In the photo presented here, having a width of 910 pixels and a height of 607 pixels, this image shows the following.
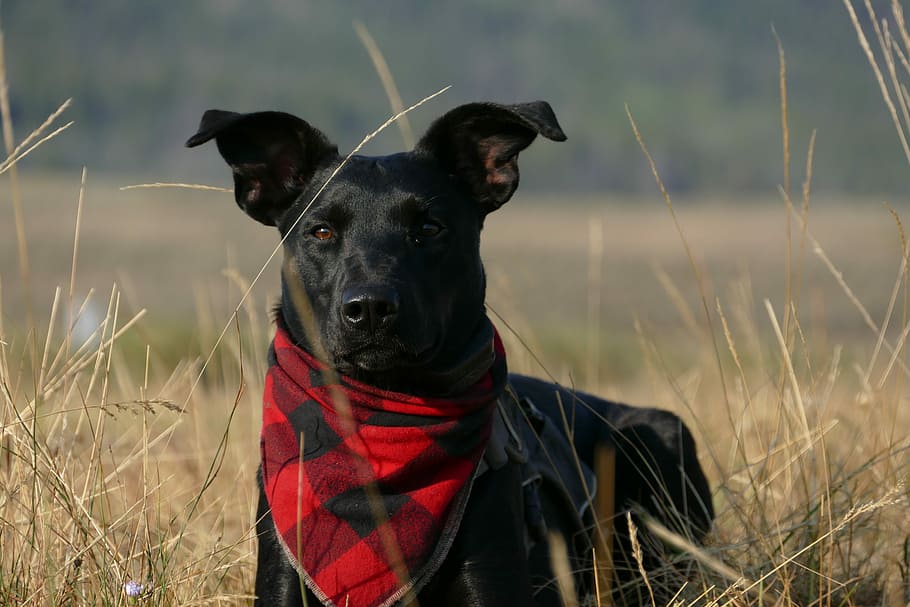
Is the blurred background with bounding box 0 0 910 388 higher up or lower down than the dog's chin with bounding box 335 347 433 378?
lower down

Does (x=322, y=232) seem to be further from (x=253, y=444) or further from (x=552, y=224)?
(x=552, y=224)

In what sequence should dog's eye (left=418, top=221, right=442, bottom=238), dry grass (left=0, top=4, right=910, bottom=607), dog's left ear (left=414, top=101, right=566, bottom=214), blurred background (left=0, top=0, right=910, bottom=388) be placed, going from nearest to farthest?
dry grass (left=0, top=4, right=910, bottom=607) → dog's eye (left=418, top=221, right=442, bottom=238) → dog's left ear (left=414, top=101, right=566, bottom=214) → blurred background (left=0, top=0, right=910, bottom=388)

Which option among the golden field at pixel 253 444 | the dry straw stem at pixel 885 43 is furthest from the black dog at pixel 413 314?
the dry straw stem at pixel 885 43

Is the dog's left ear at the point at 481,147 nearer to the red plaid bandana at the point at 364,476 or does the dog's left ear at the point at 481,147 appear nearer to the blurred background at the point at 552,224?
the red plaid bandana at the point at 364,476

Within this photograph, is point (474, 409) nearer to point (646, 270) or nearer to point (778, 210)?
point (646, 270)

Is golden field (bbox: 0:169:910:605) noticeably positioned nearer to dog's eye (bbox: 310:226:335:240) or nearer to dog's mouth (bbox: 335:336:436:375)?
dog's mouth (bbox: 335:336:436:375)

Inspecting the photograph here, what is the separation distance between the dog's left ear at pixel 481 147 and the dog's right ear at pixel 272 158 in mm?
360

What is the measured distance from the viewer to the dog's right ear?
3.89 m

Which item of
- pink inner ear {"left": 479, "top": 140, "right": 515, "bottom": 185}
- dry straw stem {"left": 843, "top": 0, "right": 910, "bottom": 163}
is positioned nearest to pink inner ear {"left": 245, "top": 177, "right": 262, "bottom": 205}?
pink inner ear {"left": 479, "top": 140, "right": 515, "bottom": 185}

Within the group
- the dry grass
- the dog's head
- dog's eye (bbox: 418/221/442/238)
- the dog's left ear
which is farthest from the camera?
the dog's left ear

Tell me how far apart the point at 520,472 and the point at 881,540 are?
4.57ft

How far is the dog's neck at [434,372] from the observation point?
3590 millimetres

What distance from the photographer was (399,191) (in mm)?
3695

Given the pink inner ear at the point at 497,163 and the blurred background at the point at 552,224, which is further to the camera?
the blurred background at the point at 552,224
